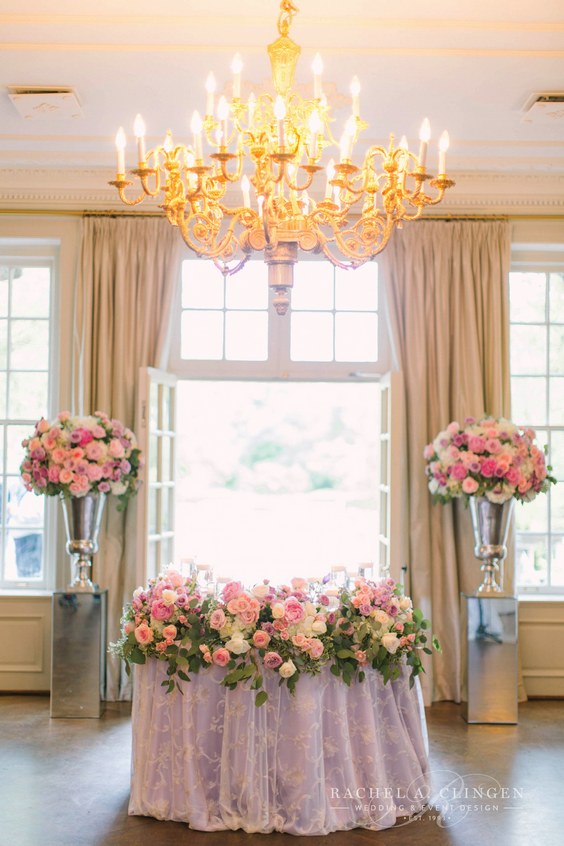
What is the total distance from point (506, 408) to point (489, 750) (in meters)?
2.28

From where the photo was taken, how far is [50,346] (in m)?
6.70

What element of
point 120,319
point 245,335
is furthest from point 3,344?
point 245,335

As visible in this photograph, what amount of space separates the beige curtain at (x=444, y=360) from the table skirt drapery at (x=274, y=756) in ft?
6.93

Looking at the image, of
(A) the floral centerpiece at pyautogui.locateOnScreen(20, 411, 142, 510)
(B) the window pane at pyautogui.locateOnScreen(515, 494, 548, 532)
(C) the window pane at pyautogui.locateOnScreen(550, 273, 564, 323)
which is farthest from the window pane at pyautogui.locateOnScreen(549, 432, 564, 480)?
(A) the floral centerpiece at pyautogui.locateOnScreen(20, 411, 142, 510)

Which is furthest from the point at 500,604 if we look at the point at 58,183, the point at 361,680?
the point at 58,183

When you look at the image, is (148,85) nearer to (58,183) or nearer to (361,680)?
(58,183)

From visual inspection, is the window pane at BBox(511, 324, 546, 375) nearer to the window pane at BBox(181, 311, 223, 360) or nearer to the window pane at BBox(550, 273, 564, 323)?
the window pane at BBox(550, 273, 564, 323)

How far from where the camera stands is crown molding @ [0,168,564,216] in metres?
6.35

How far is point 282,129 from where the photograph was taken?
288 centimetres

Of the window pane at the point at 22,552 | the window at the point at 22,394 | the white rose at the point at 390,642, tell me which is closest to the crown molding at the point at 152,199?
the window at the point at 22,394

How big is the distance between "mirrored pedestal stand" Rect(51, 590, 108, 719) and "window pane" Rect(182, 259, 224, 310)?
7.13 feet

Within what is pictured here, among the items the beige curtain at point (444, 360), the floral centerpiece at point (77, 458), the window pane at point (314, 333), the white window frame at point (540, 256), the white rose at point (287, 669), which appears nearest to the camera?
the white rose at point (287, 669)

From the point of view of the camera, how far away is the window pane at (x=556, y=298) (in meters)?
6.81

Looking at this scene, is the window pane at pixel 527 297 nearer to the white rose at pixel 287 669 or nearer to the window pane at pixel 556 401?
the window pane at pixel 556 401
